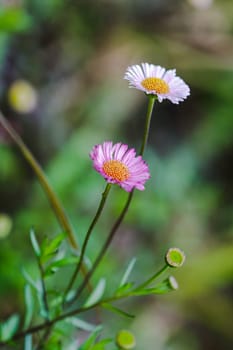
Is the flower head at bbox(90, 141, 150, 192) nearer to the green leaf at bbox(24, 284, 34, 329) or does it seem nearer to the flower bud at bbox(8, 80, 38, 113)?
the green leaf at bbox(24, 284, 34, 329)

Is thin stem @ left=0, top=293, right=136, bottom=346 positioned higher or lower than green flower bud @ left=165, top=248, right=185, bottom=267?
lower

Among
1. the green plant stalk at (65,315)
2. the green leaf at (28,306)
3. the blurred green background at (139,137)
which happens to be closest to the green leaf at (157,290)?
the green plant stalk at (65,315)

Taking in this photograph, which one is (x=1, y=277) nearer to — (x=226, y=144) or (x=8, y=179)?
(x=8, y=179)

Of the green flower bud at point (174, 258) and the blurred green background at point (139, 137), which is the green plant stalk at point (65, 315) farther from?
the blurred green background at point (139, 137)

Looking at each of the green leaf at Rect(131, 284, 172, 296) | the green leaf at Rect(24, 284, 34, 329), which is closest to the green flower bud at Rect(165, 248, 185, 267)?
the green leaf at Rect(131, 284, 172, 296)

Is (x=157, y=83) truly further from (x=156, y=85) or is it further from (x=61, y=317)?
(x=61, y=317)
